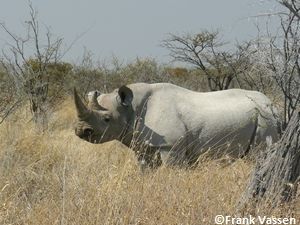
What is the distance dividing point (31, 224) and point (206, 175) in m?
1.62

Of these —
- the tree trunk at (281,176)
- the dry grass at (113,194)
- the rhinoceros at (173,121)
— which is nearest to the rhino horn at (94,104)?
the rhinoceros at (173,121)

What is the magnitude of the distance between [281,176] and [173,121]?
8.80 ft

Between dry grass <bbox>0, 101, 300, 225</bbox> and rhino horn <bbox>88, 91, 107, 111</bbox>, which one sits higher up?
rhino horn <bbox>88, 91, 107, 111</bbox>

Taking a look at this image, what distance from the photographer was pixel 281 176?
3762 mm

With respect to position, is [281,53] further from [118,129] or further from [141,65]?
[141,65]

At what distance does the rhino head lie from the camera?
651cm

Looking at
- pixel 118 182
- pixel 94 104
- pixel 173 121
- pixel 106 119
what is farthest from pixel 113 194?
pixel 94 104

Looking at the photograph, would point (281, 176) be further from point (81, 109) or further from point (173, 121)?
point (81, 109)

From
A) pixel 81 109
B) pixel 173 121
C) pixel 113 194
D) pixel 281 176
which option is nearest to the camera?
pixel 281 176

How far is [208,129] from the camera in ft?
21.2

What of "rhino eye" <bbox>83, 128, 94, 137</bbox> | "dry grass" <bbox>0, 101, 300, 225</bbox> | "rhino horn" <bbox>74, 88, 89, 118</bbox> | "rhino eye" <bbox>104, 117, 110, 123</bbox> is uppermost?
"rhino horn" <bbox>74, 88, 89, 118</bbox>

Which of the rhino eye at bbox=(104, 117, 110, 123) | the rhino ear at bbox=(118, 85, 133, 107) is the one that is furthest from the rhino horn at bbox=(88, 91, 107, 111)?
the rhino ear at bbox=(118, 85, 133, 107)

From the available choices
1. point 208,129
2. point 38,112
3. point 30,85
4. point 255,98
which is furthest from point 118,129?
point 30,85

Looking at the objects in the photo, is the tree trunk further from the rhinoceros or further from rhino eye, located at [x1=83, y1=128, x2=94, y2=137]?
rhino eye, located at [x1=83, y1=128, x2=94, y2=137]
